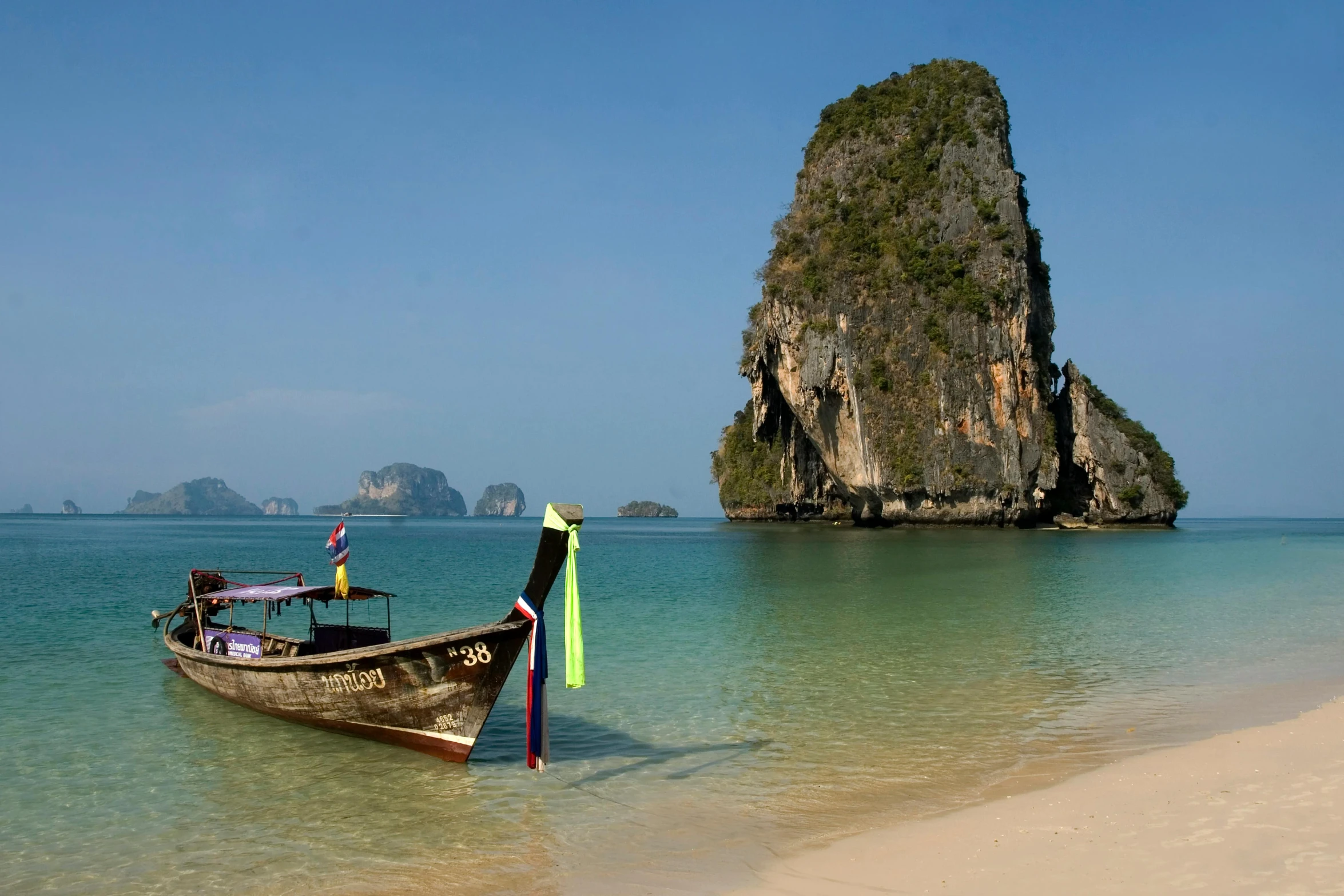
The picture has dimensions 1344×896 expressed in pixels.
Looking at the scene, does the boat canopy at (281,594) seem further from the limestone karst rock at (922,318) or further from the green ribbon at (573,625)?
the limestone karst rock at (922,318)

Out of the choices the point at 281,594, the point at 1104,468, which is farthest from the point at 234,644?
the point at 1104,468

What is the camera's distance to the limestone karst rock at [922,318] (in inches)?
2264

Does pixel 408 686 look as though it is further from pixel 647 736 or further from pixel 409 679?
pixel 647 736

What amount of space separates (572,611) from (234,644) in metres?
6.49

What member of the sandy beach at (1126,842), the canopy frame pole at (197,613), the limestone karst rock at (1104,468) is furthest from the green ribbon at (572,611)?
the limestone karst rock at (1104,468)

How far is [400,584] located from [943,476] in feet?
129

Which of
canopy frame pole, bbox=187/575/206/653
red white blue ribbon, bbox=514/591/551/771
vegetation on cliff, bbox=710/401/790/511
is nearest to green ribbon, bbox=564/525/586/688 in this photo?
red white blue ribbon, bbox=514/591/551/771

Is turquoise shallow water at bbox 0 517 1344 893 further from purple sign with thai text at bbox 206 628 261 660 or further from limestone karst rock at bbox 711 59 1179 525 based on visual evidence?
limestone karst rock at bbox 711 59 1179 525

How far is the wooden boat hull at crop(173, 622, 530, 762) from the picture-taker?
322 inches

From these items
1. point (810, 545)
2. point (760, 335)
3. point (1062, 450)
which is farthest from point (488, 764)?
point (1062, 450)

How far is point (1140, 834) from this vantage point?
6.01 m

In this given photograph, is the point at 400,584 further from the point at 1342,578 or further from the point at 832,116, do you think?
the point at 832,116

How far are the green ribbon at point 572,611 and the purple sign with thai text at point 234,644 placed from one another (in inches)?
225

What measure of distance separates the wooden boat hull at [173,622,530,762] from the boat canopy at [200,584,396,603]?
123 centimetres
